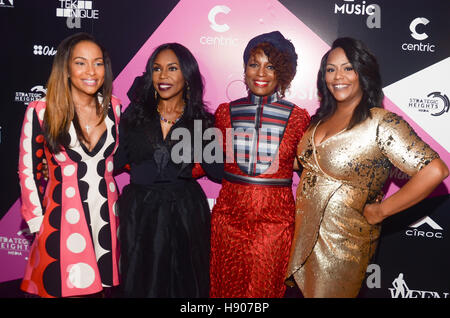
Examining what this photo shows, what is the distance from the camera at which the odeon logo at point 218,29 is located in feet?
Answer: 9.50

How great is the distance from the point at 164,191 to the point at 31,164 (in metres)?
0.73

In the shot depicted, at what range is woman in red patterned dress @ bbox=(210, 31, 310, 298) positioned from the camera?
7.27 feet

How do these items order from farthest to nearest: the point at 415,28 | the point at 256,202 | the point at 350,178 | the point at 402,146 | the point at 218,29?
the point at 218,29, the point at 415,28, the point at 256,202, the point at 350,178, the point at 402,146

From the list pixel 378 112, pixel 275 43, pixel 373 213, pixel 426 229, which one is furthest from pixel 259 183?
pixel 426 229

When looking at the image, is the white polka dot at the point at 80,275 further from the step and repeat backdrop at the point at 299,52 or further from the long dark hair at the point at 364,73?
the long dark hair at the point at 364,73

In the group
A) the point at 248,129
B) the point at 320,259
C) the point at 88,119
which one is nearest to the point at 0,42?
the point at 88,119

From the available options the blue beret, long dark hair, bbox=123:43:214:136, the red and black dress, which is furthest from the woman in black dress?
the blue beret

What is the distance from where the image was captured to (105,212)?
7.17ft

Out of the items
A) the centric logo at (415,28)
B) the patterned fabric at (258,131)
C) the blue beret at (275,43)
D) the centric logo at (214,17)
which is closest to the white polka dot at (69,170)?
the patterned fabric at (258,131)

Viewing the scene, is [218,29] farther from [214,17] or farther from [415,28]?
[415,28]

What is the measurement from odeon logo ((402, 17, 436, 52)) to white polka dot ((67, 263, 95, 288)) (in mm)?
2571

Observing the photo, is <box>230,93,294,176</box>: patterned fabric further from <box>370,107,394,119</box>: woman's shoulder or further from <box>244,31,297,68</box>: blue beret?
<box>370,107,394,119</box>: woman's shoulder

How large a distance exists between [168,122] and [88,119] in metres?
0.46

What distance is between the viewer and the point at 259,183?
7.44 feet
